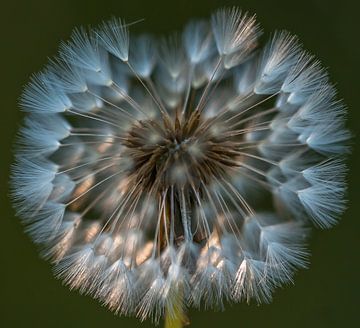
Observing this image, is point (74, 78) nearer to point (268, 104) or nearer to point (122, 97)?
point (122, 97)

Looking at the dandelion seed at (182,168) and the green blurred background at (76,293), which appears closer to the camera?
the dandelion seed at (182,168)

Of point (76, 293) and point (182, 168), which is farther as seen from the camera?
point (76, 293)

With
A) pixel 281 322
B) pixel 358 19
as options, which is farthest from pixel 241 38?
pixel 281 322

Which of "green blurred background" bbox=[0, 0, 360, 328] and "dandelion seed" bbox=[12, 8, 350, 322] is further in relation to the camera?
"green blurred background" bbox=[0, 0, 360, 328]
